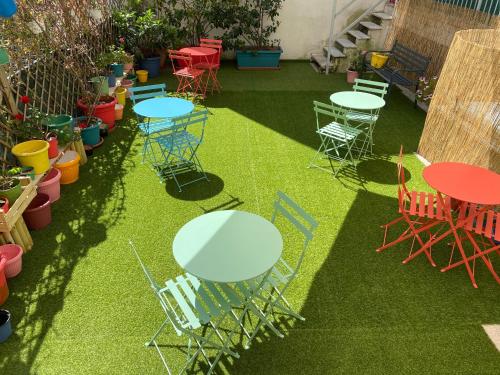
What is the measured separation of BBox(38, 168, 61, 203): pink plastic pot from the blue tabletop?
139cm

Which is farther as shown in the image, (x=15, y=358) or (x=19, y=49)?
(x=19, y=49)

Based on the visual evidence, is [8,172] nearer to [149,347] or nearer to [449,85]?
[149,347]

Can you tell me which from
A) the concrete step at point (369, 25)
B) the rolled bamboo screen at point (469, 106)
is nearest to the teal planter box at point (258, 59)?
the concrete step at point (369, 25)

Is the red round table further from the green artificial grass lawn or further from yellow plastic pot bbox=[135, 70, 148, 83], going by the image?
the green artificial grass lawn

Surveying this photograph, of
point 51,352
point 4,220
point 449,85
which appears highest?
point 449,85

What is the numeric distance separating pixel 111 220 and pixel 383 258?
329 cm

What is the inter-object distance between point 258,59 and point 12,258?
8.26 metres

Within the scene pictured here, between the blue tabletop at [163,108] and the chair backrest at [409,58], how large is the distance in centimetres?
539

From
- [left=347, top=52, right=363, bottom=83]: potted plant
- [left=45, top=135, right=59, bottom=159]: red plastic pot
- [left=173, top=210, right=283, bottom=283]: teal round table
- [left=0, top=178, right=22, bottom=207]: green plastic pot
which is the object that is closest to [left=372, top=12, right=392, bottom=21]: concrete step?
[left=347, top=52, right=363, bottom=83]: potted plant

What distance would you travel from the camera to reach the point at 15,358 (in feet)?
10.1

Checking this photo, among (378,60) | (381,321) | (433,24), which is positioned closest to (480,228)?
(381,321)

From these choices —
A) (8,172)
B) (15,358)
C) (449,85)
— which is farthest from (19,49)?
(449,85)

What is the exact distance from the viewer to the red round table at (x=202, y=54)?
8.33 metres

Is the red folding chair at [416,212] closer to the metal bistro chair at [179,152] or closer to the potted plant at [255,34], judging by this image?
the metal bistro chair at [179,152]
